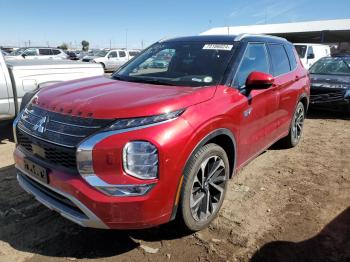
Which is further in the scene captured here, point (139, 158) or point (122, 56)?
point (122, 56)

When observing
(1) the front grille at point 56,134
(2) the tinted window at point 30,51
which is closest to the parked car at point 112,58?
(2) the tinted window at point 30,51

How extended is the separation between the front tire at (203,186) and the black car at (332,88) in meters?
6.03

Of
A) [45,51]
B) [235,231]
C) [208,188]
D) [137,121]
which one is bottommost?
[235,231]

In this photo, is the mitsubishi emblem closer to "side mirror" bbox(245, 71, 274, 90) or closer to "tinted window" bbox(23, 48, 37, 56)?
"side mirror" bbox(245, 71, 274, 90)

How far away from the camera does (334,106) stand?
877cm

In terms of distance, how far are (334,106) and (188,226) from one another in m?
6.76

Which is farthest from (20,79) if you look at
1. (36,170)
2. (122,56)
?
(122,56)

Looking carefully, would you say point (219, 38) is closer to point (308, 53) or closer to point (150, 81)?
point (150, 81)

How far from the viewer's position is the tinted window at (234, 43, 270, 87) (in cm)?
398

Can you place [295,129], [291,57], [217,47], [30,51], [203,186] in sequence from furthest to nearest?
[30,51], [295,129], [291,57], [217,47], [203,186]

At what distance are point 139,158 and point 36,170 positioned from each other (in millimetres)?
1025

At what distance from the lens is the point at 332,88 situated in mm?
8742

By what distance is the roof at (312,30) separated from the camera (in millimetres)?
43125

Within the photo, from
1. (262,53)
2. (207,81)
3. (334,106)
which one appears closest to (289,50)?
(262,53)
